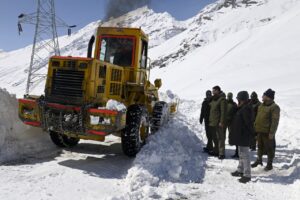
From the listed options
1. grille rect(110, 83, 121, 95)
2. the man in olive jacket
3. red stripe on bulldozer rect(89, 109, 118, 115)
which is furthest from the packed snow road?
grille rect(110, 83, 121, 95)

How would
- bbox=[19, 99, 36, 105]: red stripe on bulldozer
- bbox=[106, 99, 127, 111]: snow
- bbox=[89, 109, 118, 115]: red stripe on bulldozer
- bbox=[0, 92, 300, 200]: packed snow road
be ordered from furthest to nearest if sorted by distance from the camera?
bbox=[19, 99, 36, 105]: red stripe on bulldozer → bbox=[106, 99, 127, 111]: snow → bbox=[89, 109, 118, 115]: red stripe on bulldozer → bbox=[0, 92, 300, 200]: packed snow road

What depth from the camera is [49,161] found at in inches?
301

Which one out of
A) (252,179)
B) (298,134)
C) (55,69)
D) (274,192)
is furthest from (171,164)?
(298,134)

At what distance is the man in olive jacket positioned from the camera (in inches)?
346

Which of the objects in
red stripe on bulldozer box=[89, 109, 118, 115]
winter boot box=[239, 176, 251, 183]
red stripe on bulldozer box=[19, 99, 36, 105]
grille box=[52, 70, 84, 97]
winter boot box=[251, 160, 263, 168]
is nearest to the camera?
winter boot box=[239, 176, 251, 183]

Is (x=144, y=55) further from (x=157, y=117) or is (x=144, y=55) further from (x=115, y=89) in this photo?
(x=157, y=117)

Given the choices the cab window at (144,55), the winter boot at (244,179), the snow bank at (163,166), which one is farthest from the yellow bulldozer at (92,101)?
the winter boot at (244,179)

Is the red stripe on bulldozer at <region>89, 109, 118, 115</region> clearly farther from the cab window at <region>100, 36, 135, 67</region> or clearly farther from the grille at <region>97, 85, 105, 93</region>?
the cab window at <region>100, 36, 135, 67</region>

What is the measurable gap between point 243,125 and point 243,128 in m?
0.06

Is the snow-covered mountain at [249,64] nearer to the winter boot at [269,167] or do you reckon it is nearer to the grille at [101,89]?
the winter boot at [269,167]

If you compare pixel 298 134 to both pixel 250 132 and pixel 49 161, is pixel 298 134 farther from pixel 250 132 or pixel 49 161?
pixel 49 161

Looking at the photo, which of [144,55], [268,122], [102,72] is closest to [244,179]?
[268,122]

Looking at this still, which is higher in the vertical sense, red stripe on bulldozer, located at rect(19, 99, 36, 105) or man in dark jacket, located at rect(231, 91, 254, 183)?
red stripe on bulldozer, located at rect(19, 99, 36, 105)

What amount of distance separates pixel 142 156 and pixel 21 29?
58.4ft
